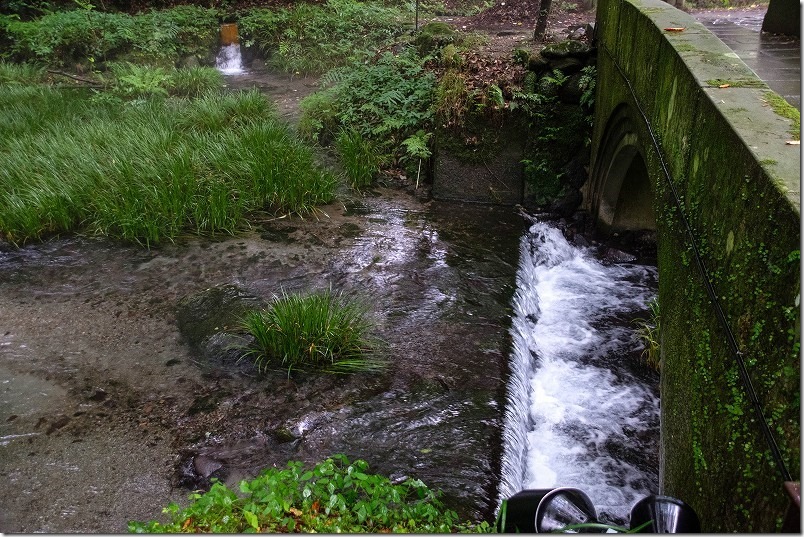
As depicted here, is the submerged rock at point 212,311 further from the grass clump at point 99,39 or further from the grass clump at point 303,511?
the grass clump at point 99,39

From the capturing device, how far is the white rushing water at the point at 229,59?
14.6 meters

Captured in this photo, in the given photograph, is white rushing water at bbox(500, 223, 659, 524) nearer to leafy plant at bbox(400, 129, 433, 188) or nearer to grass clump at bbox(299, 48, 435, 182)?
leafy plant at bbox(400, 129, 433, 188)

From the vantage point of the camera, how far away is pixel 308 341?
509cm

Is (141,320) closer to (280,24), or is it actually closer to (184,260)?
(184,260)

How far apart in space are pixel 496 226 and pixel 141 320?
176 inches

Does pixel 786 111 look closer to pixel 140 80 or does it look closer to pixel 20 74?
pixel 140 80

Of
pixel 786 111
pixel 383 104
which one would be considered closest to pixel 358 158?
pixel 383 104

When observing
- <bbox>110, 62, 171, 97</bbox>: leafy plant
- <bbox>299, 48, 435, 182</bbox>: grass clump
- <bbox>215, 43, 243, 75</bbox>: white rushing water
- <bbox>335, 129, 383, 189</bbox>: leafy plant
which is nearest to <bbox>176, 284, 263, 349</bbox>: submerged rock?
<bbox>335, 129, 383, 189</bbox>: leafy plant

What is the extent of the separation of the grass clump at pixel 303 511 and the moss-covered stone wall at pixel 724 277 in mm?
1167

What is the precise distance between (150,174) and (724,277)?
20.8 feet

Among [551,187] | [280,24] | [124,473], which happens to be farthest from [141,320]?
[280,24]

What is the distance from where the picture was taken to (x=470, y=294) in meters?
6.40

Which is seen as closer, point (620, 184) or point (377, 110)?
point (620, 184)

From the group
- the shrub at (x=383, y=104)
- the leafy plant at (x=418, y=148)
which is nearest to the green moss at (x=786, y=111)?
the leafy plant at (x=418, y=148)
